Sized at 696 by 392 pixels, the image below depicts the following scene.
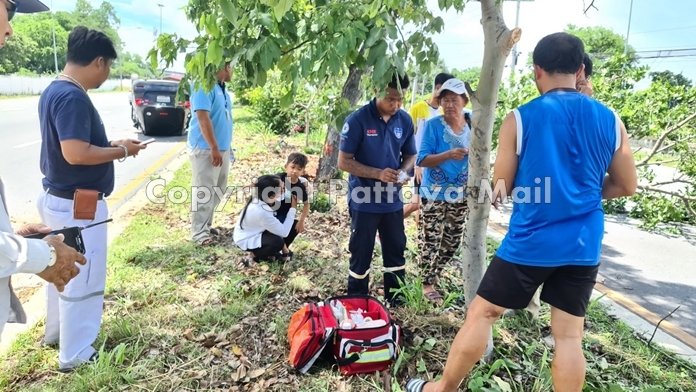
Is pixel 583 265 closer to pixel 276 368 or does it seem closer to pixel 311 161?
pixel 276 368

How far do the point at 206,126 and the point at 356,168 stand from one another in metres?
1.94

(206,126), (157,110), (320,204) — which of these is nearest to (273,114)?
(157,110)

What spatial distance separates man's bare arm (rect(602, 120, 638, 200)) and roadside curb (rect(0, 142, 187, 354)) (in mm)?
3312

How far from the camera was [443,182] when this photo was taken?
10.9 ft

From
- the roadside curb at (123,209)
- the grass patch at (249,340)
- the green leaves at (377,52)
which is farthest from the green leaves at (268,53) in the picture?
the roadside curb at (123,209)

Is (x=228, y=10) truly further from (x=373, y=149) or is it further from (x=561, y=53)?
(x=373, y=149)

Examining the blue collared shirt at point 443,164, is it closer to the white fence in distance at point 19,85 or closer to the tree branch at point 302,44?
the tree branch at point 302,44

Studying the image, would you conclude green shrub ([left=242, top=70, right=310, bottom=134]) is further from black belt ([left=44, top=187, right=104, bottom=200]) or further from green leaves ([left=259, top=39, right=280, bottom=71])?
green leaves ([left=259, top=39, right=280, bottom=71])

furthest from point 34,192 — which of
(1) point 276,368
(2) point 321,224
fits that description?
(1) point 276,368

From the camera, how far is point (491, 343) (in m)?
2.47

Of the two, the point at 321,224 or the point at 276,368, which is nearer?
the point at 276,368

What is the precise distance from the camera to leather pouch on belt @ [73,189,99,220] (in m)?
2.30

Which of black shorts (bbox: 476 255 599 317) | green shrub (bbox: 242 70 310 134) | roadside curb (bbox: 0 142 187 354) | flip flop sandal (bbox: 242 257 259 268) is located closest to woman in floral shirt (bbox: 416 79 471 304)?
black shorts (bbox: 476 255 599 317)

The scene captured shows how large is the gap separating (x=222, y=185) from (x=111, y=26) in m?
104
